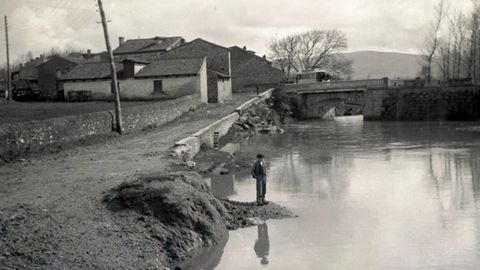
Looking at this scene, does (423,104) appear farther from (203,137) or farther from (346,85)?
(203,137)

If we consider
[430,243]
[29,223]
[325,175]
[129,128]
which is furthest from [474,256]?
[129,128]

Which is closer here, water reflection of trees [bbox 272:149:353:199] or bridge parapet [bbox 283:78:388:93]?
water reflection of trees [bbox 272:149:353:199]

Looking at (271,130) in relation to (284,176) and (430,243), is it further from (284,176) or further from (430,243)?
(430,243)

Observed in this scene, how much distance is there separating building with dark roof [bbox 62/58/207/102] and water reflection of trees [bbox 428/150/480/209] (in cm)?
2795

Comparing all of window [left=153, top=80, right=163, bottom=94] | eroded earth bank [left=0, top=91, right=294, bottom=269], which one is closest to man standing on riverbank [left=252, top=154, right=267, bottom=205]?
eroded earth bank [left=0, top=91, right=294, bottom=269]

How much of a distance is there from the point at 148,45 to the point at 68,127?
2321 inches

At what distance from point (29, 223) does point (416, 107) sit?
170 ft

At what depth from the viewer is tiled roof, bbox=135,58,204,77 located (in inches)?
2056

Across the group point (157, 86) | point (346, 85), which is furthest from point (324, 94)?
point (157, 86)

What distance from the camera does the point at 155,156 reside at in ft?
67.4

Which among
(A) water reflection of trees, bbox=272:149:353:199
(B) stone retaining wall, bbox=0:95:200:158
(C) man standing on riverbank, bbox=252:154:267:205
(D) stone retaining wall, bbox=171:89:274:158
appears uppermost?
(B) stone retaining wall, bbox=0:95:200:158

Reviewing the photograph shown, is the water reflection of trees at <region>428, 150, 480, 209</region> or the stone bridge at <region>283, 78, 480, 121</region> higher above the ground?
the stone bridge at <region>283, 78, 480, 121</region>

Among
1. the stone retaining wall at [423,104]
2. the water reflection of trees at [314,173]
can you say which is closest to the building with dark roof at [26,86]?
the stone retaining wall at [423,104]

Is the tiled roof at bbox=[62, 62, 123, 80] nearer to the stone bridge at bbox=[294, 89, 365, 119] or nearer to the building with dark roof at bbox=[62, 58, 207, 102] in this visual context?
the building with dark roof at bbox=[62, 58, 207, 102]
